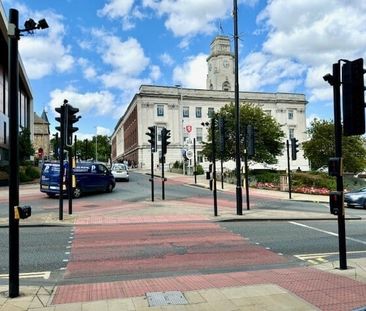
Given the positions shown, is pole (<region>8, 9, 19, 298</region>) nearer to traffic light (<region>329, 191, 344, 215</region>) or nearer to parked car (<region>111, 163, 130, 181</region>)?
traffic light (<region>329, 191, 344, 215</region>)

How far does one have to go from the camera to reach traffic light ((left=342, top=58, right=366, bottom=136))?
27.4 feet

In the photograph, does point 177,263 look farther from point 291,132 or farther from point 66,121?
point 291,132

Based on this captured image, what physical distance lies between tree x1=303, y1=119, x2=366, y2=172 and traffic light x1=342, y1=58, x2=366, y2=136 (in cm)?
4240

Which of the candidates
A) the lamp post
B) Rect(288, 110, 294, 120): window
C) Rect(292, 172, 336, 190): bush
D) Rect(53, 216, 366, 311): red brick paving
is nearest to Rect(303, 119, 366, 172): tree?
Rect(292, 172, 336, 190): bush

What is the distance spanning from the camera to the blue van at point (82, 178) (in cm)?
2561

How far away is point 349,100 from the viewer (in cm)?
855

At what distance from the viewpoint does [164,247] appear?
12133mm

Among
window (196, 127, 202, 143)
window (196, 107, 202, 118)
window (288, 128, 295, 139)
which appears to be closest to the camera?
window (196, 127, 202, 143)

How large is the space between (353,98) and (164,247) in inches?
239

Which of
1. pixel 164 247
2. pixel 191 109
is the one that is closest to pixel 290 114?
pixel 191 109

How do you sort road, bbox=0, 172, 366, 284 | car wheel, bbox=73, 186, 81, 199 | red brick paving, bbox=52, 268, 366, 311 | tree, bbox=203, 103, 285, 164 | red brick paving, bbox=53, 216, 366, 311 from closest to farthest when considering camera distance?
red brick paving, bbox=52, 268, 366, 311 < red brick paving, bbox=53, 216, 366, 311 < road, bbox=0, 172, 366, 284 < car wheel, bbox=73, 186, 81, 199 < tree, bbox=203, 103, 285, 164

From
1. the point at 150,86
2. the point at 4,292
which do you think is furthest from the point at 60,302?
the point at 150,86

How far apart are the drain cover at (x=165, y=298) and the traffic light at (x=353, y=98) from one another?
4083mm

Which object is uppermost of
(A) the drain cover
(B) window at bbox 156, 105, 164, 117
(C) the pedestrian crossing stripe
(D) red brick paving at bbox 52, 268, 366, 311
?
(B) window at bbox 156, 105, 164, 117
